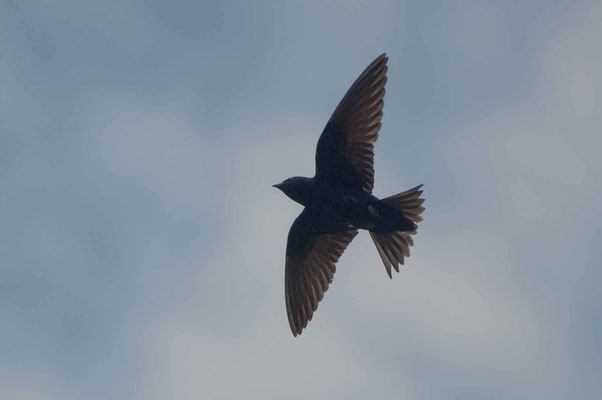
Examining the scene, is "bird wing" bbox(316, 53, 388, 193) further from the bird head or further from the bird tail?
the bird tail

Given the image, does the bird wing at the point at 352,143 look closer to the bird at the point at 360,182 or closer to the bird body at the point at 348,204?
the bird at the point at 360,182

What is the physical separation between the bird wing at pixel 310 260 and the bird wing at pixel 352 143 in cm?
95

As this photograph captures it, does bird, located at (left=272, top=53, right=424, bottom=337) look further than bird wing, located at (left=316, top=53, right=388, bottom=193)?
No

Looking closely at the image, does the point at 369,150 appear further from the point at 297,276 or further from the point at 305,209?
the point at 297,276

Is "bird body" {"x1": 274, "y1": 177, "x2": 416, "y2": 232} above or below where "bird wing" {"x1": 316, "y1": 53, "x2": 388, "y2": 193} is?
below

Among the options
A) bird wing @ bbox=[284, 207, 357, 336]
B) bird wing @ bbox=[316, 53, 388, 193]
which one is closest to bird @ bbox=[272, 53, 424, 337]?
bird wing @ bbox=[316, 53, 388, 193]

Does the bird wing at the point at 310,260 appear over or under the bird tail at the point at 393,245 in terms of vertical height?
over

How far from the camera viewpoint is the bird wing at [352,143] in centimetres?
1084

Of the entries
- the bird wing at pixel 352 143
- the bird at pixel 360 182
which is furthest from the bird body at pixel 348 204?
the bird wing at pixel 352 143

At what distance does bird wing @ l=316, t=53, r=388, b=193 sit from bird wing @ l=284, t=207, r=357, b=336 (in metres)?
0.95

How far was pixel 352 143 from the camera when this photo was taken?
10.9 m

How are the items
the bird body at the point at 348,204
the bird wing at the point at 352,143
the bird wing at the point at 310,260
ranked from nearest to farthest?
the bird body at the point at 348,204 → the bird wing at the point at 352,143 → the bird wing at the point at 310,260

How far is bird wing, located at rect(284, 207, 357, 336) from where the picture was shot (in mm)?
11805

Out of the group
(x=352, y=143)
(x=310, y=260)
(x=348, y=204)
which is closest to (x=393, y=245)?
(x=348, y=204)
